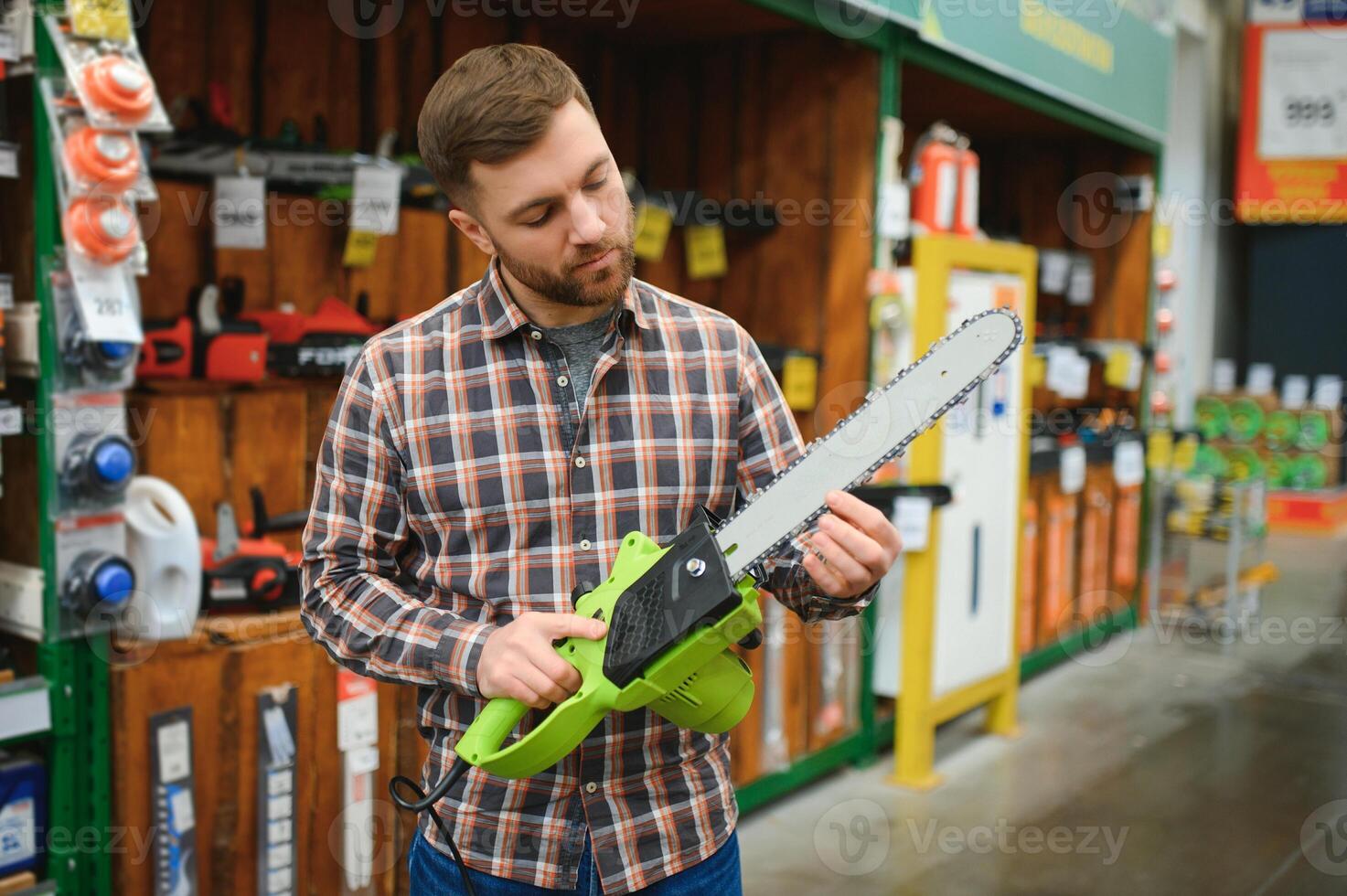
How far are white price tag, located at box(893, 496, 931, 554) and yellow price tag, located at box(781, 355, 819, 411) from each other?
A: 1.39 feet

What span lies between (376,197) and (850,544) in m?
1.81

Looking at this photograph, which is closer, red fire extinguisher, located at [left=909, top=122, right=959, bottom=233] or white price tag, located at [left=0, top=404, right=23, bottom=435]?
white price tag, located at [left=0, top=404, right=23, bottom=435]

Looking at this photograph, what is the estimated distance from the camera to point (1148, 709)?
4578mm

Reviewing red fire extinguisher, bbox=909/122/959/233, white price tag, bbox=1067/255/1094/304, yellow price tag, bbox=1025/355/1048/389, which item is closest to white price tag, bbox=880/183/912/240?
red fire extinguisher, bbox=909/122/959/233

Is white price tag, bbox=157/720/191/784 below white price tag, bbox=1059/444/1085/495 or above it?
below

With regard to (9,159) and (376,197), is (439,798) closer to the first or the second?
(9,159)

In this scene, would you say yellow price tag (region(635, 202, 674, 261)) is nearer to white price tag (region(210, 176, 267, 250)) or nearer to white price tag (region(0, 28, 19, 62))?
white price tag (region(210, 176, 267, 250))

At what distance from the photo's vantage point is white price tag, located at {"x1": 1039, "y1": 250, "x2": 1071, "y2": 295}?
5426 mm

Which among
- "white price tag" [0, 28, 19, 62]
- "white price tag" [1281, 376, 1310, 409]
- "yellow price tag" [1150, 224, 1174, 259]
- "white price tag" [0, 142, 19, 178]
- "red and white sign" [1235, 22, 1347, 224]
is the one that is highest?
"red and white sign" [1235, 22, 1347, 224]

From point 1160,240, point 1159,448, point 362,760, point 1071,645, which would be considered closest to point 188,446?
point 362,760

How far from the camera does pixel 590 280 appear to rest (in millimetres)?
1282

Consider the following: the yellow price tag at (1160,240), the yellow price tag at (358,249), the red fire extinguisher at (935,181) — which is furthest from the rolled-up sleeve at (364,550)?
the yellow price tag at (1160,240)

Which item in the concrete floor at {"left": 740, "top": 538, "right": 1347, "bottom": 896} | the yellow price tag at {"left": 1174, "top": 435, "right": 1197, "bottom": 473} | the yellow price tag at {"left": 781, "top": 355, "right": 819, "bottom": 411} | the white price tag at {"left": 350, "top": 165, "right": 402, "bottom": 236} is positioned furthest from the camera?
the yellow price tag at {"left": 1174, "top": 435, "right": 1197, "bottom": 473}

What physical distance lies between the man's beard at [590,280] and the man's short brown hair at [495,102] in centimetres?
13
